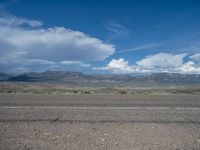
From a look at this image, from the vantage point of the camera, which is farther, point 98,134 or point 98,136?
point 98,134

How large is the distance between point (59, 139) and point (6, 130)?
8.08 feet

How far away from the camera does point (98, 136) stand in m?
7.22

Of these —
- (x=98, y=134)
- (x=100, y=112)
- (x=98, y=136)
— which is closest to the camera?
(x=98, y=136)

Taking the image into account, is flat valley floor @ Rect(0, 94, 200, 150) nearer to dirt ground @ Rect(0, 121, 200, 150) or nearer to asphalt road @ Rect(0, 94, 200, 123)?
dirt ground @ Rect(0, 121, 200, 150)

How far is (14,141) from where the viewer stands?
6.63 metres

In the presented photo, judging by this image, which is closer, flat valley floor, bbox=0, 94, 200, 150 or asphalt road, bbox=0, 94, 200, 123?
flat valley floor, bbox=0, 94, 200, 150

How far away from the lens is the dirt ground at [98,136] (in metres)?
6.27

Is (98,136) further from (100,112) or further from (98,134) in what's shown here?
(100,112)

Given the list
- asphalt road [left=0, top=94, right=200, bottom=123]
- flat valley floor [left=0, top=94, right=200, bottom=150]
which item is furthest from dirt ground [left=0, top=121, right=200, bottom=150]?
asphalt road [left=0, top=94, right=200, bottom=123]

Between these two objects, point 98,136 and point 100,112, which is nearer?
point 98,136

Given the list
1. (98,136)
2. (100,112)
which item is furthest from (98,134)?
(100,112)

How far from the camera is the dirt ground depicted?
247 inches

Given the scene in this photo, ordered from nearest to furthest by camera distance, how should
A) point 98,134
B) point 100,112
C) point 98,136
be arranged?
point 98,136
point 98,134
point 100,112

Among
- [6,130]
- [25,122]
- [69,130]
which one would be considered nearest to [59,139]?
[69,130]
